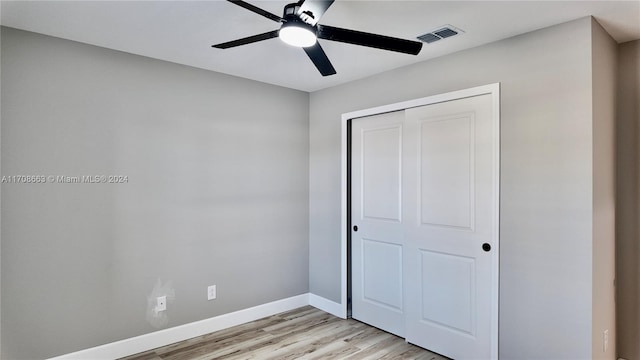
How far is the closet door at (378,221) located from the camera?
330 centimetres

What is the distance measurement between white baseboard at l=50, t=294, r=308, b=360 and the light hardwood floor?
5cm

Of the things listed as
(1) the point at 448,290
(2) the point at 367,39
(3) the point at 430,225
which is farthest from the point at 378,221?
(2) the point at 367,39

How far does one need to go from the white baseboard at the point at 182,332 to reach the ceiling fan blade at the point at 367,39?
276 cm

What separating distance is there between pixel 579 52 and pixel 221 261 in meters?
3.24

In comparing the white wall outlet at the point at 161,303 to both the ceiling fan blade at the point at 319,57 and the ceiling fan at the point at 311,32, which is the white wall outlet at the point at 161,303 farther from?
the ceiling fan blade at the point at 319,57

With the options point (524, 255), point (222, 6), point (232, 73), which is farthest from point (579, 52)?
point (232, 73)

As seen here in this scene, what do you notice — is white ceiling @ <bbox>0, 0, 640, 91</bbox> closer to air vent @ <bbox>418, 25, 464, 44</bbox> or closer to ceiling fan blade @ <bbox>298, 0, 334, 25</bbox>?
air vent @ <bbox>418, 25, 464, 44</bbox>

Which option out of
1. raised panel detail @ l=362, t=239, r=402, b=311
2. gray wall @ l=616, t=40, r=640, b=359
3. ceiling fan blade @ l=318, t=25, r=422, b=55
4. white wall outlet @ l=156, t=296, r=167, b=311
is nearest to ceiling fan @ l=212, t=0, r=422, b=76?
ceiling fan blade @ l=318, t=25, r=422, b=55

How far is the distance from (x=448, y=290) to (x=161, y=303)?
2403 millimetres

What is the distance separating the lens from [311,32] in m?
1.70

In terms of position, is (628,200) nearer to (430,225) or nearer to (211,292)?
(430,225)

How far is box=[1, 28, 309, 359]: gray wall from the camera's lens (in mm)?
2455

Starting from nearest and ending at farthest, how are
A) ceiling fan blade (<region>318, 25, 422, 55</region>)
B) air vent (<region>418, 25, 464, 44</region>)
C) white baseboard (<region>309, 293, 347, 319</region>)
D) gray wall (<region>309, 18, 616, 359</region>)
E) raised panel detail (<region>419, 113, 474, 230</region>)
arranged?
1. ceiling fan blade (<region>318, 25, 422, 55</region>)
2. gray wall (<region>309, 18, 616, 359</region>)
3. air vent (<region>418, 25, 464, 44</region>)
4. raised panel detail (<region>419, 113, 474, 230</region>)
5. white baseboard (<region>309, 293, 347, 319</region>)

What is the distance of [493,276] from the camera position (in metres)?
2.58
